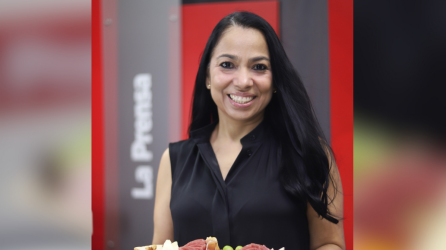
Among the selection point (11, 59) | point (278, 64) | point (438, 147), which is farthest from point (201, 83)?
point (438, 147)

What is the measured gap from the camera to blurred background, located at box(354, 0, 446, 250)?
5.76ft

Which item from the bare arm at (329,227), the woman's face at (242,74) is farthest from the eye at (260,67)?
the bare arm at (329,227)

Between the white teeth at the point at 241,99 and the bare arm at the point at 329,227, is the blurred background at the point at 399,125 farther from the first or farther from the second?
the white teeth at the point at 241,99

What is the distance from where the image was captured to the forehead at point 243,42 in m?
1.61

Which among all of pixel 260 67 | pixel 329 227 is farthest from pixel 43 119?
pixel 329 227

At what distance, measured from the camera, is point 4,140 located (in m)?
0.98

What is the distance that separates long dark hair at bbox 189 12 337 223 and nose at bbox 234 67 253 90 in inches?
4.8

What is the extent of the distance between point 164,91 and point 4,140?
5.05 feet

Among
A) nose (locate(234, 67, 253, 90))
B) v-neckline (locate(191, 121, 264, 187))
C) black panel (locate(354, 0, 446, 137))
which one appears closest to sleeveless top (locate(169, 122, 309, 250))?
v-neckline (locate(191, 121, 264, 187))

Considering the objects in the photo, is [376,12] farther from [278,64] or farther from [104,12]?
[104,12]

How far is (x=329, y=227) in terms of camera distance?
1.62 metres

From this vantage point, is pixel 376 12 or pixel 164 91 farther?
pixel 164 91

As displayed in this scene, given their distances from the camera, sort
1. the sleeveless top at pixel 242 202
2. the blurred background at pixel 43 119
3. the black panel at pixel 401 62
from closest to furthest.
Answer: the blurred background at pixel 43 119 → the sleeveless top at pixel 242 202 → the black panel at pixel 401 62

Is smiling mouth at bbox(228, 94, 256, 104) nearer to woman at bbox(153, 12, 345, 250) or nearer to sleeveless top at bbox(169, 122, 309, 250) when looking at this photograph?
woman at bbox(153, 12, 345, 250)
